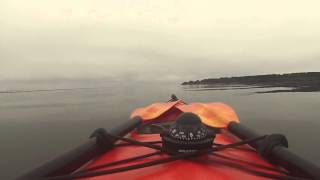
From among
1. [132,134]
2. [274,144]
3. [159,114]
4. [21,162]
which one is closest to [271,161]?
[274,144]

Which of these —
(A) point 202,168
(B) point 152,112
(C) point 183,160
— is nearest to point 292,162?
(A) point 202,168

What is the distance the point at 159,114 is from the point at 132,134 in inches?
77.7

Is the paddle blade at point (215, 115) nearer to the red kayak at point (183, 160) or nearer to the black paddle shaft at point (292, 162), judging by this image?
the red kayak at point (183, 160)

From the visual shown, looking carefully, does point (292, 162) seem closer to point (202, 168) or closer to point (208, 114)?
point (202, 168)

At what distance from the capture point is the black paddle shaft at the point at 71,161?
3.48 m

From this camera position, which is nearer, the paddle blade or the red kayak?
Answer: the red kayak

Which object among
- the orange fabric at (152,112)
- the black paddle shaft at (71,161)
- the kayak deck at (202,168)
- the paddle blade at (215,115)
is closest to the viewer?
the black paddle shaft at (71,161)

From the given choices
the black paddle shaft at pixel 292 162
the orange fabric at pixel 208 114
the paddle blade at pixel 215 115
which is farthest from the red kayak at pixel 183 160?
the orange fabric at pixel 208 114

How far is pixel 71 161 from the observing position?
4.07 metres

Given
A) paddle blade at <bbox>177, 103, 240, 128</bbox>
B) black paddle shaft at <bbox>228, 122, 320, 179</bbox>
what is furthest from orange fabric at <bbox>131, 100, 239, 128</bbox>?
black paddle shaft at <bbox>228, 122, 320, 179</bbox>

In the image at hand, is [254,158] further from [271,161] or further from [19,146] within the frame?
[19,146]

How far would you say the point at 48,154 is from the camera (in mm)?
12539

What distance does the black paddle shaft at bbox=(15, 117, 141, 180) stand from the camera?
3.48m

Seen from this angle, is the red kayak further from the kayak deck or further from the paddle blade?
the paddle blade
